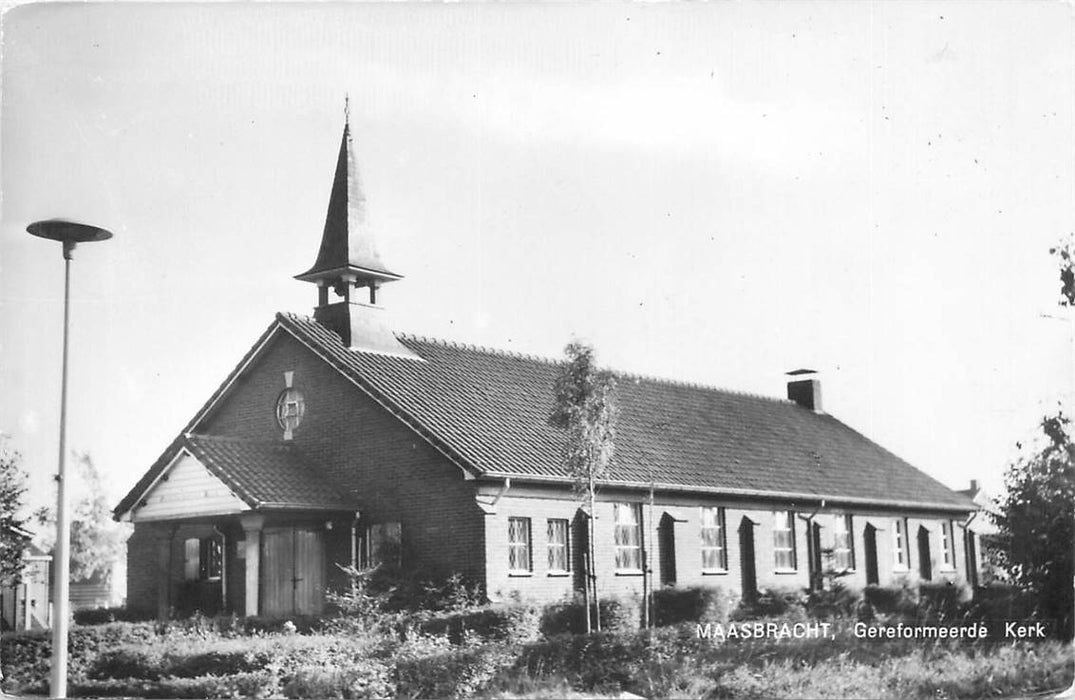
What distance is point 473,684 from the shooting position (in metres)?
17.1

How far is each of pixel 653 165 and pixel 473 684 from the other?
7942mm

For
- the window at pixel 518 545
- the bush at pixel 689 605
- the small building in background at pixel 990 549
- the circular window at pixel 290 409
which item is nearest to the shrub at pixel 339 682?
the window at pixel 518 545

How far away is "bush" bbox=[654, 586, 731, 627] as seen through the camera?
2114cm

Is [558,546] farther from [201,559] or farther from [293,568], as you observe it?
[201,559]

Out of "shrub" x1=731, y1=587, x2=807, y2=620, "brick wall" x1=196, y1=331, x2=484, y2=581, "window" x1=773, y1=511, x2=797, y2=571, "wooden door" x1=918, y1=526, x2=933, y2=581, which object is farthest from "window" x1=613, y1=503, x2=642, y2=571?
"wooden door" x1=918, y1=526, x2=933, y2=581

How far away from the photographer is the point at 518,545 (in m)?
22.3

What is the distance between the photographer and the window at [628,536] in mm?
23672

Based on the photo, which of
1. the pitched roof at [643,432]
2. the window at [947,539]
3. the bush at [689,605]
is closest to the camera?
the bush at [689,605]

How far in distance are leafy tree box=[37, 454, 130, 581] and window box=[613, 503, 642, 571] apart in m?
9.15

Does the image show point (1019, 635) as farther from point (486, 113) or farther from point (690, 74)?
point (486, 113)

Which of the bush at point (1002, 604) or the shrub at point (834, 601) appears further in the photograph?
the shrub at point (834, 601)

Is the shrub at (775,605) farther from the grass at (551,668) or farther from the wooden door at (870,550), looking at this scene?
the grass at (551,668)

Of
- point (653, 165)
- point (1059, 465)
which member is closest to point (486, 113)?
point (653, 165)

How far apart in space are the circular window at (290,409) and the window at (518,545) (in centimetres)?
457
